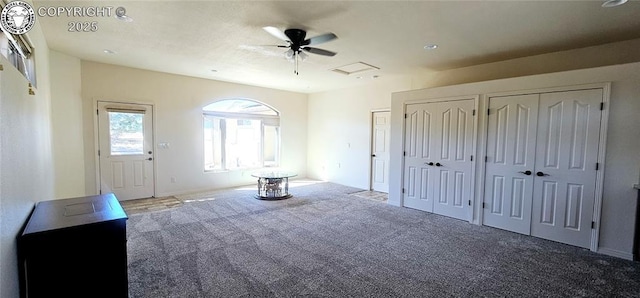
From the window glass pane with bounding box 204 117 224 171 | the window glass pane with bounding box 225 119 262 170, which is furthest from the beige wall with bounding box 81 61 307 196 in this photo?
the window glass pane with bounding box 225 119 262 170

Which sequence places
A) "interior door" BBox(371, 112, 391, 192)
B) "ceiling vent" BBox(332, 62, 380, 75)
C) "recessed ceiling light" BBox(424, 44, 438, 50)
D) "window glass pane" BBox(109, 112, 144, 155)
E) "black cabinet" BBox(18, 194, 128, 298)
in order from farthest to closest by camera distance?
1. "interior door" BBox(371, 112, 391, 192)
2. "window glass pane" BBox(109, 112, 144, 155)
3. "ceiling vent" BBox(332, 62, 380, 75)
4. "recessed ceiling light" BBox(424, 44, 438, 50)
5. "black cabinet" BBox(18, 194, 128, 298)

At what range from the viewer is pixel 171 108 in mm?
5918

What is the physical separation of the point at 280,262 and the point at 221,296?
2.41ft

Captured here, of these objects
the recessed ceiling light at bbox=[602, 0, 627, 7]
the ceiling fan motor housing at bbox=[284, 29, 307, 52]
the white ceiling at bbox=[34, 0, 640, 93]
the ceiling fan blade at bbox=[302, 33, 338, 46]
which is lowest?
the ceiling fan blade at bbox=[302, 33, 338, 46]

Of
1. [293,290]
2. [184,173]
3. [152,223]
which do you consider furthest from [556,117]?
[184,173]

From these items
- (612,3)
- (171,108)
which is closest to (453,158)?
(612,3)

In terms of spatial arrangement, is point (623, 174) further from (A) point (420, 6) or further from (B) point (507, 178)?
(A) point (420, 6)

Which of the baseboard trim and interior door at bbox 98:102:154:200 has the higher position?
interior door at bbox 98:102:154:200

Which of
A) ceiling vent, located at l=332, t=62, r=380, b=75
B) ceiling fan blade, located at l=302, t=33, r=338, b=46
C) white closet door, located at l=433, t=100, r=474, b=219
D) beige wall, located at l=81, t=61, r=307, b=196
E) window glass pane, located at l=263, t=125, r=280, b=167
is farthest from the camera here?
window glass pane, located at l=263, t=125, r=280, b=167

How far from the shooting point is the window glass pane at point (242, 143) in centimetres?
703

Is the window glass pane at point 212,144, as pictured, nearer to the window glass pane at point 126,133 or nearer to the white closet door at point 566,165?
the window glass pane at point 126,133

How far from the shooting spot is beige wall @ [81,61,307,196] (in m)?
5.06

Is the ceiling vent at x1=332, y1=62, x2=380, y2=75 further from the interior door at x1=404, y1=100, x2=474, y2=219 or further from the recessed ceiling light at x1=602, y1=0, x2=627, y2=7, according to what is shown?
the recessed ceiling light at x1=602, y1=0, x2=627, y2=7

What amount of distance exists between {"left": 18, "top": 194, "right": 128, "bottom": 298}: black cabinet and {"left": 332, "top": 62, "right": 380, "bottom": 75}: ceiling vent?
13.4ft
